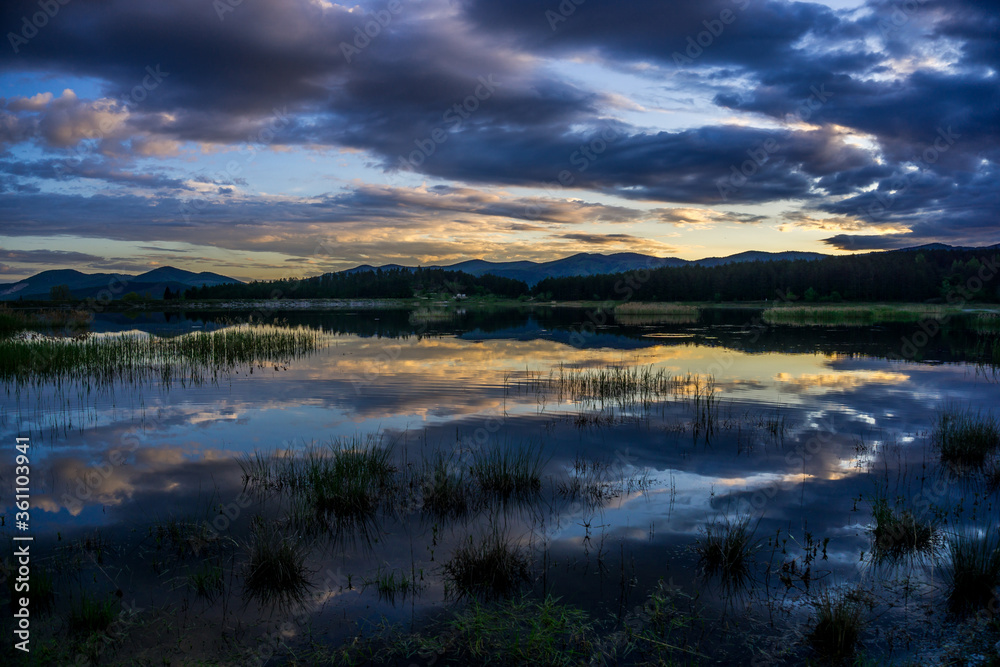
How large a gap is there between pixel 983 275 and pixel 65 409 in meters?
152

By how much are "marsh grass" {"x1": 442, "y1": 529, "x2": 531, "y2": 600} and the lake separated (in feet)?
0.11

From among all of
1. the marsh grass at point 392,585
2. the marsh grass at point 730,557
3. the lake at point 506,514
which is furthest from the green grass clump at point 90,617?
the marsh grass at point 730,557

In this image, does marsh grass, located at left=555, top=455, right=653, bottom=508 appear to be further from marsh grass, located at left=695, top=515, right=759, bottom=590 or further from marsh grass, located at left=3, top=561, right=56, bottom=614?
marsh grass, located at left=3, top=561, right=56, bottom=614

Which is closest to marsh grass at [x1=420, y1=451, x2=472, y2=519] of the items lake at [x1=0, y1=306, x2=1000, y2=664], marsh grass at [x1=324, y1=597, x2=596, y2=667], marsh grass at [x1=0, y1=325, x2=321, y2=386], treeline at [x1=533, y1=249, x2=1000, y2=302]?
lake at [x1=0, y1=306, x2=1000, y2=664]

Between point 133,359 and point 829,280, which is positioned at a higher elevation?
point 829,280

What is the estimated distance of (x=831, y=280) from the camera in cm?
12531

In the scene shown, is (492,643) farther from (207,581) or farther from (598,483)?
(598,483)

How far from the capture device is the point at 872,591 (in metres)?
6.20

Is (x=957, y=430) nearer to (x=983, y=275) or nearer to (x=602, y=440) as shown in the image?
(x=602, y=440)

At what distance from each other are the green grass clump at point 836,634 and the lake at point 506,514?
0.15 metres

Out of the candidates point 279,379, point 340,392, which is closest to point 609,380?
point 340,392

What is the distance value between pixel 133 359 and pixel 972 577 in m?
29.5

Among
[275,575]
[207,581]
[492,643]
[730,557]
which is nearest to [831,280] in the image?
[730,557]

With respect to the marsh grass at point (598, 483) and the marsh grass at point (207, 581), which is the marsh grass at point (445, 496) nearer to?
the marsh grass at point (598, 483)
